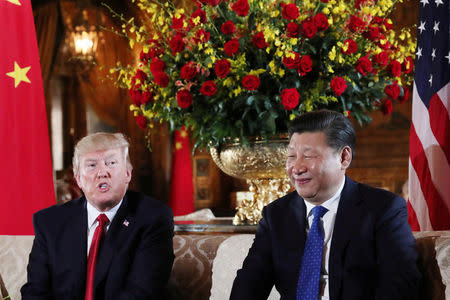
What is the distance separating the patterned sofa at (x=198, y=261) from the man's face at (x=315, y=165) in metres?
0.42

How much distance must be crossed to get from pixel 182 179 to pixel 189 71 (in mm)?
A: 4804

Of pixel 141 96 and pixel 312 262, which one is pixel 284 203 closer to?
pixel 312 262

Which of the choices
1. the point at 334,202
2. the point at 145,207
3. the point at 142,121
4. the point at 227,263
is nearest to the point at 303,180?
the point at 334,202

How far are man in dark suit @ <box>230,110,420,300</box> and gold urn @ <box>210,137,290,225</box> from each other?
2.63ft

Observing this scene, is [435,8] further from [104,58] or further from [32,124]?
[104,58]

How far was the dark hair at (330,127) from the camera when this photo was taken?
6.13 ft

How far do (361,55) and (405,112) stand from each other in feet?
14.2

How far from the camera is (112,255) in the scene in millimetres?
2297

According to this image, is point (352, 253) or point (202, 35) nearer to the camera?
point (352, 253)

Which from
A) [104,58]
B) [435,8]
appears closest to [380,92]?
[435,8]

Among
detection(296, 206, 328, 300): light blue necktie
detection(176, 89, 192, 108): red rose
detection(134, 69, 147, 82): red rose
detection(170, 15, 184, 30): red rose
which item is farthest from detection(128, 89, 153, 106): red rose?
Result: detection(296, 206, 328, 300): light blue necktie

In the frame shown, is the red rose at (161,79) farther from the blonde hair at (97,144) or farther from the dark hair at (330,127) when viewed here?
the dark hair at (330,127)

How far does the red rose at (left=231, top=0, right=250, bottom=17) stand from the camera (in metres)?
2.56

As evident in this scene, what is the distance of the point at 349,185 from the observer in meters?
1.95
